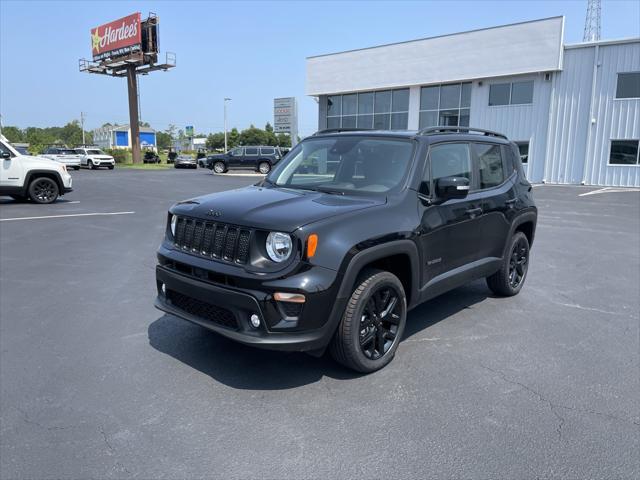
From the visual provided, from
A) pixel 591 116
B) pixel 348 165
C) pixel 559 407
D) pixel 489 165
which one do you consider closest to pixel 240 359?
pixel 348 165

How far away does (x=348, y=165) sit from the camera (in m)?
4.52

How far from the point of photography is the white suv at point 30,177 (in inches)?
529

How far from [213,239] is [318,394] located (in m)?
1.33

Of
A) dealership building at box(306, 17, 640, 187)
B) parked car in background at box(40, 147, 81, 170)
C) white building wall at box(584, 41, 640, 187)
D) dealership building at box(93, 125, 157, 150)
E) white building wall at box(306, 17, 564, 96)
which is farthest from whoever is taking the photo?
dealership building at box(93, 125, 157, 150)

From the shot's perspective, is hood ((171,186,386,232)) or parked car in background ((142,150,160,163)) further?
parked car in background ((142,150,160,163))

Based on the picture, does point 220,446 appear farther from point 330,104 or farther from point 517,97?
point 330,104

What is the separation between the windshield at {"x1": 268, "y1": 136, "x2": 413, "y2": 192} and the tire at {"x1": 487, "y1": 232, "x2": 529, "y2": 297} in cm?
202

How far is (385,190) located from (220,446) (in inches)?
89.8

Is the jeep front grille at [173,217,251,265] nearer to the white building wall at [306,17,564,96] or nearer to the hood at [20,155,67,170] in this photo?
the hood at [20,155,67,170]

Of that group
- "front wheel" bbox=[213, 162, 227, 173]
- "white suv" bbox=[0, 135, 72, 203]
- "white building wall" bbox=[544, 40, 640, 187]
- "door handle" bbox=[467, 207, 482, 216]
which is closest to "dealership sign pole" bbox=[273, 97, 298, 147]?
"front wheel" bbox=[213, 162, 227, 173]

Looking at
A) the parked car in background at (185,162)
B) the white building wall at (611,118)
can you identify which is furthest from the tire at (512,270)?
the parked car in background at (185,162)

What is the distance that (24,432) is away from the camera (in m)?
3.04

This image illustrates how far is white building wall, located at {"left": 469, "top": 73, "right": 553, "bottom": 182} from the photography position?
1033 inches

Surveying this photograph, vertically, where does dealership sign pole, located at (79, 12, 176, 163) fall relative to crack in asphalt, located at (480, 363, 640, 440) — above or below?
above
